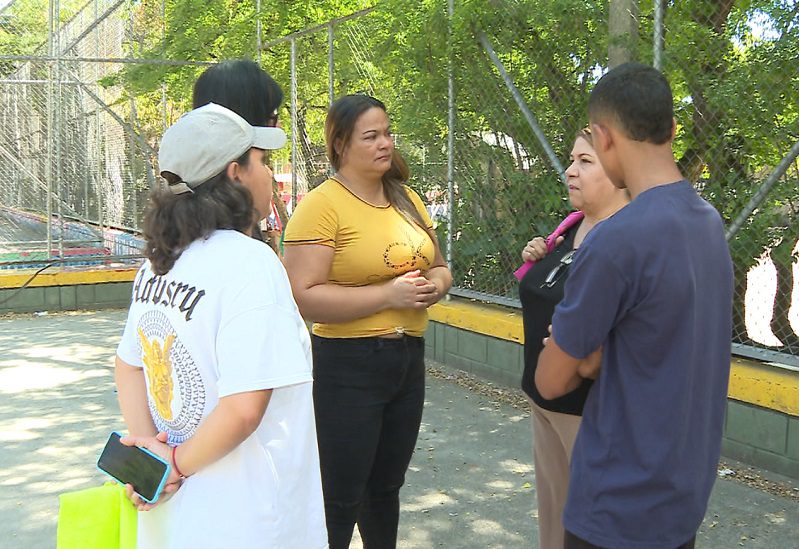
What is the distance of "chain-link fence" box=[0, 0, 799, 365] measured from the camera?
472cm

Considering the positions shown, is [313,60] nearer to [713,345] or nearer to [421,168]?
[421,168]

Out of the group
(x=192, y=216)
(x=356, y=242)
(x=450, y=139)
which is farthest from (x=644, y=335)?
(x=450, y=139)

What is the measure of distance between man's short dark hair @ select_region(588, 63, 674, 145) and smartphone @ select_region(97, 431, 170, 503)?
1.19 metres

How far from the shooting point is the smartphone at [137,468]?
5.72 feet

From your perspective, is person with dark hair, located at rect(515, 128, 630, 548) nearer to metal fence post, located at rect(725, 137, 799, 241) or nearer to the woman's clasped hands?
the woman's clasped hands

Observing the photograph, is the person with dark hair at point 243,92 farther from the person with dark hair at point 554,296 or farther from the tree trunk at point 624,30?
the tree trunk at point 624,30

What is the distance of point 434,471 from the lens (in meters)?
4.77

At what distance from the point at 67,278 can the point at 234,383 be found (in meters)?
9.44

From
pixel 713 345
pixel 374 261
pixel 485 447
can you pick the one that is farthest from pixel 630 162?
pixel 485 447

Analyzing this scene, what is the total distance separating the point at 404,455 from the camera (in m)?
3.09

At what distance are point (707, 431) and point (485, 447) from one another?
3348mm

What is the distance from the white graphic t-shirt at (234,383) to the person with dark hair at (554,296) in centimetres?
105

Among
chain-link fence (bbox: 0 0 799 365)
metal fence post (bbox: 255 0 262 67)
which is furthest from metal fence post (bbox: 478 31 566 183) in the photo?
metal fence post (bbox: 255 0 262 67)

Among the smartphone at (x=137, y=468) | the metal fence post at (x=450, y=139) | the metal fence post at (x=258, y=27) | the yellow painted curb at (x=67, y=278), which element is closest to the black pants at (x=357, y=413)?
the smartphone at (x=137, y=468)
